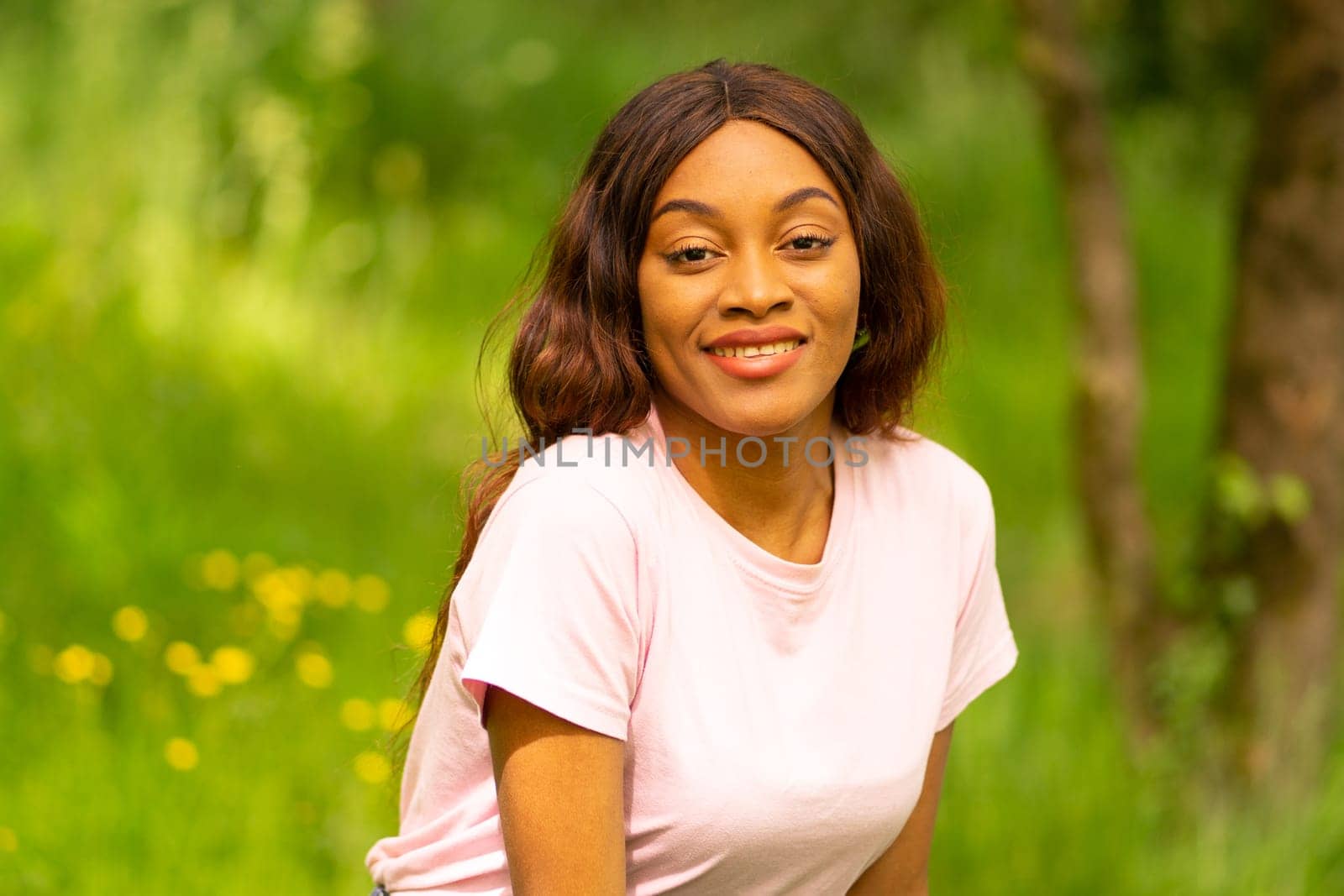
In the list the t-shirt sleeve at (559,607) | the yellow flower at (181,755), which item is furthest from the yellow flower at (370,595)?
the t-shirt sleeve at (559,607)

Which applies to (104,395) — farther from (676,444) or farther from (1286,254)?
(1286,254)

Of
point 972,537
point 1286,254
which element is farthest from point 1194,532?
point 972,537

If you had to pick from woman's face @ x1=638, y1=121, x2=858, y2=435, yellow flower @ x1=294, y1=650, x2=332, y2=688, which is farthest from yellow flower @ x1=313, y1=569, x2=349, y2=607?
woman's face @ x1=638, y1=121, x2=858, y2=435

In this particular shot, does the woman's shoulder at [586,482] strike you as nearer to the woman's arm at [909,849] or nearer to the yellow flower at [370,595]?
the woman's arm at [909,849]

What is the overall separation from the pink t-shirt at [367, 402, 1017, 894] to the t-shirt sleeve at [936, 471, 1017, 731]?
3.1 inches

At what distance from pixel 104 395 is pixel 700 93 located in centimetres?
258

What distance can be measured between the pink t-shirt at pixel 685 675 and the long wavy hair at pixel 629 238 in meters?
0.07

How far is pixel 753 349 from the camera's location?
1662 millimetres

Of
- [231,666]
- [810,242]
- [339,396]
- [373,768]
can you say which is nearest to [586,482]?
[810,242]

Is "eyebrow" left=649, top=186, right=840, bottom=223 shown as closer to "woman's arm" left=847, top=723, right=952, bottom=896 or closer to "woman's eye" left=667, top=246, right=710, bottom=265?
"woman's eye" left=667, top=246, right=710, bottom=265

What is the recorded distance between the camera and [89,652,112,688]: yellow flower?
2.95 m

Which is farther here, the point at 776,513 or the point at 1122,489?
the point at 1122,489

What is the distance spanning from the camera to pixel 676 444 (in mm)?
1756

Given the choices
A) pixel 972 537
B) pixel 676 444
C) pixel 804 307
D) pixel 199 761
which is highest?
pixel 804 307
